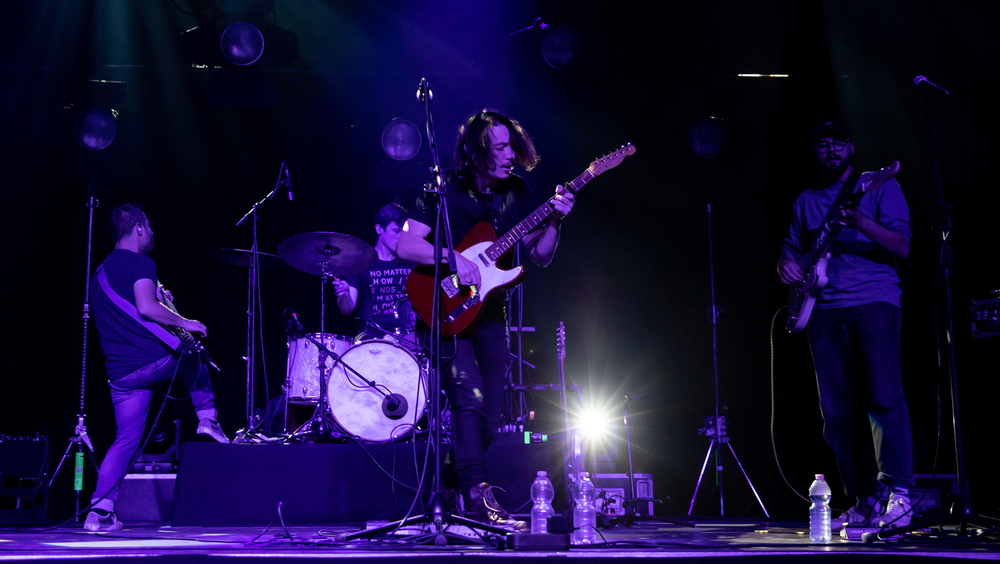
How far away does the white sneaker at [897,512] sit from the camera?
3756 millimetres

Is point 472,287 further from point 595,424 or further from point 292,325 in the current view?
point 595,424

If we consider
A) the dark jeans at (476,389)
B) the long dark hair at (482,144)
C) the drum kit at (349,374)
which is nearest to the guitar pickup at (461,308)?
the dark jeans at (476,389)

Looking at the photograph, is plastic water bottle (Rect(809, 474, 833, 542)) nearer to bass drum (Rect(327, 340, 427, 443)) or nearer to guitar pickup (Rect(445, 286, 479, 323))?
guitar pickup (Rect(445, 286, 479, 323))

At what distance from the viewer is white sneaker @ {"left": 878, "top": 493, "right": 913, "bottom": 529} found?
12.3 feet

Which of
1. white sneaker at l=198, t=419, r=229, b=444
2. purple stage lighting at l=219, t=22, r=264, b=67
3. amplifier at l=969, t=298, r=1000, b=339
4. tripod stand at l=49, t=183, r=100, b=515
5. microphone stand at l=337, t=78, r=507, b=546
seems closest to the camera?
microphone stand at l=337, t=78, r=507, b=546

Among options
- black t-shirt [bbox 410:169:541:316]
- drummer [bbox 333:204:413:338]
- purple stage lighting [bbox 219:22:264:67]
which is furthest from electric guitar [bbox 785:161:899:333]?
purple stage lighting [bbox 219:22:264:67]

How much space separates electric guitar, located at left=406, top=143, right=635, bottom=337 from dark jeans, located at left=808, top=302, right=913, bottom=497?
5.24 feet

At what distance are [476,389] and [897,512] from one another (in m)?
2.06

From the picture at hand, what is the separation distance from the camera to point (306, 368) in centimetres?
575

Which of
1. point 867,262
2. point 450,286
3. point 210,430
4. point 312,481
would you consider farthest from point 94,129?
point 867,262

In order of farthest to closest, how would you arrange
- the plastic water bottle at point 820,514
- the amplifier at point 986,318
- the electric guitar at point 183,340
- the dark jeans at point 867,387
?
the electric guitar at point 183,340, the amplifier at point 986,318, the dark jeans at point 867,387, the plastic water bottle at point 820,514

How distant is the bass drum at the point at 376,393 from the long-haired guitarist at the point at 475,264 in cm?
162

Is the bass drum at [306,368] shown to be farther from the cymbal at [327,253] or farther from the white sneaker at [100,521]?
the white sneaker at [100,521]

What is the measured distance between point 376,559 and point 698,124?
532 cm
